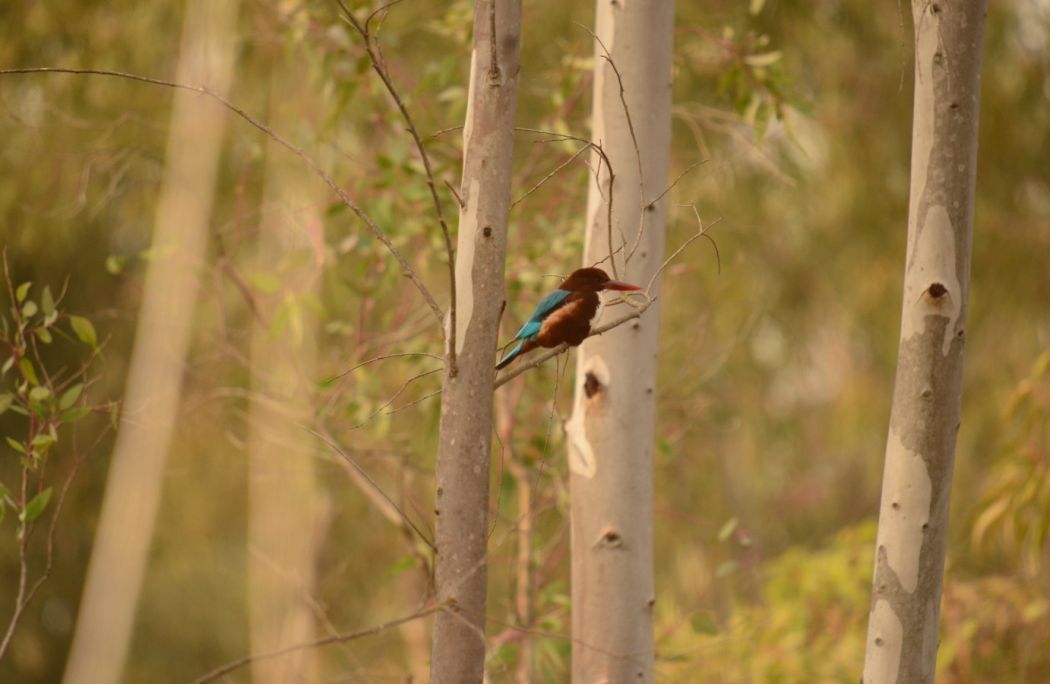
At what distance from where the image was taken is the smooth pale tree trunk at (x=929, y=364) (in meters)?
1.57

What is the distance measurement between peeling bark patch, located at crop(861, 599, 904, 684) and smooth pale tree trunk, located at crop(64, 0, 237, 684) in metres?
1.63

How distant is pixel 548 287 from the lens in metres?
3.21

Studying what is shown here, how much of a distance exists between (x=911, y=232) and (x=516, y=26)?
24.8 inches

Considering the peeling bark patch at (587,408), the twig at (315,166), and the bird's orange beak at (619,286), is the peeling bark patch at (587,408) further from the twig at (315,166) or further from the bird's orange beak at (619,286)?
the twig at (315,166)

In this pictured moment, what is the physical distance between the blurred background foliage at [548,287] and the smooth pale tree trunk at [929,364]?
0.14 meters

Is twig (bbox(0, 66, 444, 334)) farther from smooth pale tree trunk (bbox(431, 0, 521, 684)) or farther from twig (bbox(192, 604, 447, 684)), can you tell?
twig (bbox(192, 604, 447, 684))

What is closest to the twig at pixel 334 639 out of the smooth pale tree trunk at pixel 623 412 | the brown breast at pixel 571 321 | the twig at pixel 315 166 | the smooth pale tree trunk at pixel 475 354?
the smooth pale tree trunk at pixel 475 354

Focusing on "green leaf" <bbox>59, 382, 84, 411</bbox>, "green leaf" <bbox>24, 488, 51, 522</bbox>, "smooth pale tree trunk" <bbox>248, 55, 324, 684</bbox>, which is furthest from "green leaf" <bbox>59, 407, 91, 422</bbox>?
"smooth pale tree trunk" <bbox>248, 55, 324, 684</bbox>

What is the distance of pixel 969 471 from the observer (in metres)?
7.16

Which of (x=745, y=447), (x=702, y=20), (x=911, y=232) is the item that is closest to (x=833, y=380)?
(x=745, y=447)

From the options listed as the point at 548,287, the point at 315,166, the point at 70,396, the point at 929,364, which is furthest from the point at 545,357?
the point at 548,287

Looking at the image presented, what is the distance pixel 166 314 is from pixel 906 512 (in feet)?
8.42

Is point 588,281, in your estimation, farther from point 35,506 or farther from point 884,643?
point 35,506

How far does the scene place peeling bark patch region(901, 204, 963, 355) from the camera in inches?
62.1
